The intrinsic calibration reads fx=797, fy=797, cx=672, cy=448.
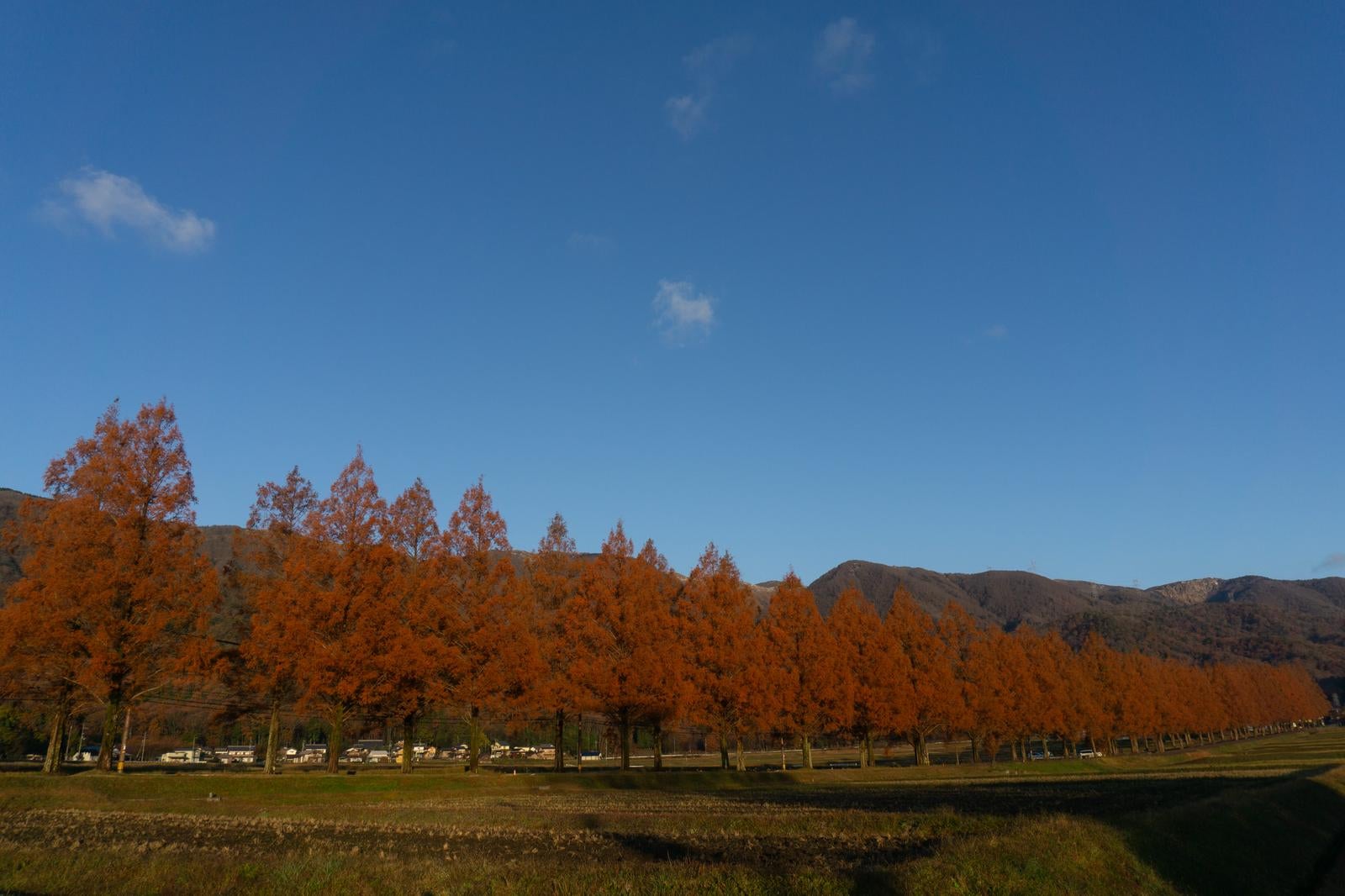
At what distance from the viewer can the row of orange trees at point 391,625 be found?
1583 inches

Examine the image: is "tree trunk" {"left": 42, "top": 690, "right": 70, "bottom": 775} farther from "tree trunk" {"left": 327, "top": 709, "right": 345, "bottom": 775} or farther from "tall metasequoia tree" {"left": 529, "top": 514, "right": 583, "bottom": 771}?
"tall metasequoia tree" {"left": 529, "top": 514, "right": 583, "bottom": 771}

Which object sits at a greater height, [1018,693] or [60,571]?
[60,571]

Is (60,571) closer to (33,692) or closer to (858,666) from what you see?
(33,692)

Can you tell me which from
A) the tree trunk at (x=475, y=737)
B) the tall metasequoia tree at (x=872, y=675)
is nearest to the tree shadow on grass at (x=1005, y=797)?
the tree trunk at (x=475, y=737)

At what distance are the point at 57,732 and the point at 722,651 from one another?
38.6 meters

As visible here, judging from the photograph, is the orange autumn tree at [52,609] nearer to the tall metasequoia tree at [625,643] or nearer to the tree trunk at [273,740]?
the tree trunk at [273,740]

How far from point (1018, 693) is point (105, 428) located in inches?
3171

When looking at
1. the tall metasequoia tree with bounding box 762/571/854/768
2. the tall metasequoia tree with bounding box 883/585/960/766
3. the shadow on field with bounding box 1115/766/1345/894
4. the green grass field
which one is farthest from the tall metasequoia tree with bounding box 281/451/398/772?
the tall metasequoia tree with bounding box 883/585/960/766

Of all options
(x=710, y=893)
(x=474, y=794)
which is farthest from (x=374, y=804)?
(x=710, y=893)

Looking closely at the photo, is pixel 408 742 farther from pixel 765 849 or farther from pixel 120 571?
pixel 765 849

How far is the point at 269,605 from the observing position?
42.7 metres

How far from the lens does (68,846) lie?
16500mm

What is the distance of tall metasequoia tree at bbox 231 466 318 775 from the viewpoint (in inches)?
1677

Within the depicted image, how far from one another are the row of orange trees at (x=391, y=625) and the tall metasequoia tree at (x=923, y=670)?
3.58m
